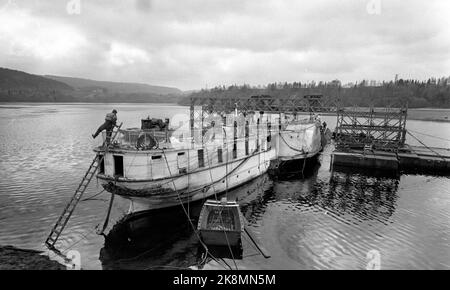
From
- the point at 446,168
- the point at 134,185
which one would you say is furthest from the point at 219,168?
the point at 446,168

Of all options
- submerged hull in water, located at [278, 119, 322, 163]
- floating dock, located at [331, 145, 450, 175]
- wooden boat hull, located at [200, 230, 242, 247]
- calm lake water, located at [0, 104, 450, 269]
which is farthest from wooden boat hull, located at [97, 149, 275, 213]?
floating dock, located at [331, 145, 450, 175]

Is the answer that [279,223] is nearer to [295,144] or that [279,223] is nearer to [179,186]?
[179,186]

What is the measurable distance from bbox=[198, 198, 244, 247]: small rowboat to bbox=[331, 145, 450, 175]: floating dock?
28.5 meters

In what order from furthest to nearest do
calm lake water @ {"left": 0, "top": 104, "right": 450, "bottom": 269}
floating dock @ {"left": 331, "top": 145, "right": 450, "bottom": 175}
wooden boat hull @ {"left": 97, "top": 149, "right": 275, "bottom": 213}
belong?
floating dock @ {"left": 331, "top": 145, "right": 450, "bottom": 175} < wooden boat hull @ {"left": 97, "top": 149, "right": 275, "bottom": 213} < calm lake water @ {"left": 0, "top": 104, "right": 450, "bottom": 269}

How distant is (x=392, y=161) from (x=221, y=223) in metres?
31.6

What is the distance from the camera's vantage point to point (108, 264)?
1773cm

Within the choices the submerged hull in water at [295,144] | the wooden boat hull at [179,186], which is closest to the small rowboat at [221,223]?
the wooden boat hull at [179,186]

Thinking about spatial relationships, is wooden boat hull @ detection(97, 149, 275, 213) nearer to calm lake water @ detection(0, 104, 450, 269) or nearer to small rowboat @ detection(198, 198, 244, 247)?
calm lake water @ detection(0, 104, 450, 269)

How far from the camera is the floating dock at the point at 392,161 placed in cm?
4241

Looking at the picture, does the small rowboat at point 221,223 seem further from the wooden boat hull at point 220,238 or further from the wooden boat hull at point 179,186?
the wooden boat hull at point 179,186

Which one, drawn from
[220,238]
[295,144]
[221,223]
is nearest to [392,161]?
[295,144]

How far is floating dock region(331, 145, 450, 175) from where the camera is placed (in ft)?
139

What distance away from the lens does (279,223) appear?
2420 cm
